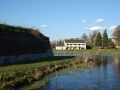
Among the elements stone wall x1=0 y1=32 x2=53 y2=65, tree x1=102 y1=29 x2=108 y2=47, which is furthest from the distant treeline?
tree x1=102 y1=29 x2=108 y2=47

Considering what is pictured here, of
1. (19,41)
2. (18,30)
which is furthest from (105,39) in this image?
(19,41)

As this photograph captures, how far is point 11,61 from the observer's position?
82.2 feet

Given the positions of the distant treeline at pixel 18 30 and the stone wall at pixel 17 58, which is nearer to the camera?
the stone wall at pixel 17 58

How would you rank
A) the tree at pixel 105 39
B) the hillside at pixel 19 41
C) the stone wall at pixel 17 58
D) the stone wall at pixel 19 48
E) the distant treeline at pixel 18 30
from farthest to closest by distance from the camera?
the tree at pixel 105 39
the distant treeline at pixel 18 30
the hillside at pixel 19 41
the stone wall at pixel 19 48
the stone wall at pixel 17 58

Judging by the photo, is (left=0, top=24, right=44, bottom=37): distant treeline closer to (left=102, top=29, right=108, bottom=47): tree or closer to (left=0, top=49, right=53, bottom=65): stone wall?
(left=0, top=49, right=53, bottom=65): stone wall

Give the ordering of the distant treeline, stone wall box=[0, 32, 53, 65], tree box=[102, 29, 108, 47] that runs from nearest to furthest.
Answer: stone wall box=[0, 32, 53, 65], the distant treeline, tree box=[102, 29, 108, 47]

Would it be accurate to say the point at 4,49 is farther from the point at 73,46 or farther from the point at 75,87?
the point at 73,46

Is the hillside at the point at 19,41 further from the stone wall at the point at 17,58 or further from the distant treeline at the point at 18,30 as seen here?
the stone wall at the point at 17,58

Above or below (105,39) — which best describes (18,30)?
below

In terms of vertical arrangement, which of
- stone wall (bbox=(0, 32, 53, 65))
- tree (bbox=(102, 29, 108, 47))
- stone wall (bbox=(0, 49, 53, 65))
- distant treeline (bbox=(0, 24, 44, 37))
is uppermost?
tree (bbox=(102, 29, 108, 47))

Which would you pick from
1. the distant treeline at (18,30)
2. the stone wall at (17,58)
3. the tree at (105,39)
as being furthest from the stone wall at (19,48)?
the tree at (105,39)

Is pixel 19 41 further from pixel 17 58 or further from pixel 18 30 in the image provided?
pixel 17 58

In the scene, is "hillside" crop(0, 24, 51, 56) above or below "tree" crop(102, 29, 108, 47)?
below

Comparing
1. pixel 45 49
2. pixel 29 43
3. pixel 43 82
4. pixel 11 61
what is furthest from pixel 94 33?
pixel 43 82
